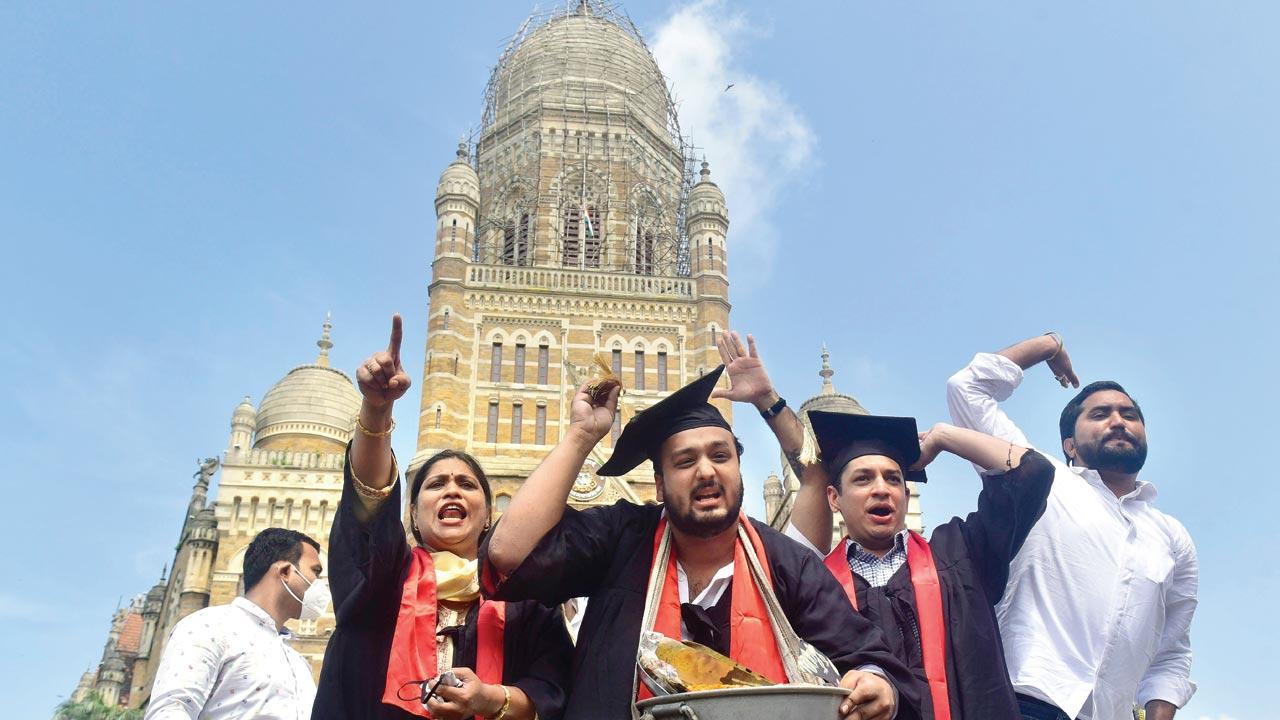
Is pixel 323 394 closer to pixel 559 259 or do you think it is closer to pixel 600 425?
pixel 559 259

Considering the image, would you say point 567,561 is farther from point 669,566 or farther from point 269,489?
point 269,489

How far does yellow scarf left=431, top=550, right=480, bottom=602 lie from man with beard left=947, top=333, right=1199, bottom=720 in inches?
89.4

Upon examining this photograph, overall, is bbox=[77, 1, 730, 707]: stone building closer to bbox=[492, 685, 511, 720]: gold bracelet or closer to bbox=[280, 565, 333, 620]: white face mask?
bbox=[280, 565, 333, 620]: white face mask

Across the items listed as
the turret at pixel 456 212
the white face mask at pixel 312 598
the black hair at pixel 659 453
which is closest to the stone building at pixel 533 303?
the turret at pixel 456 212

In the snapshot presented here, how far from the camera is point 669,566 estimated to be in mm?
3730

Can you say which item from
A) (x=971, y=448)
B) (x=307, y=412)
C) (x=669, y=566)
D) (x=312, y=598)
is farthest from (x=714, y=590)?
(x=307, y=412)

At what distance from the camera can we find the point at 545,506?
11.8 feet

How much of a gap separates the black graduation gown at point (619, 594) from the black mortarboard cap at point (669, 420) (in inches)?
9.6

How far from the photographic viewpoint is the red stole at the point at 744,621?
11.3ft

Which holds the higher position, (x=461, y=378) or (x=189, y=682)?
(x=461, y=378)

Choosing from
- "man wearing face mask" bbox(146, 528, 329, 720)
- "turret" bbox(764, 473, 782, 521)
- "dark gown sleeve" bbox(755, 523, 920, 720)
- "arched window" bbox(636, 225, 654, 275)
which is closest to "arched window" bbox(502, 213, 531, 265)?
"arched window" bbox(636, 225, 654, 275)

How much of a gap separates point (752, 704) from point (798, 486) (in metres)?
27.6

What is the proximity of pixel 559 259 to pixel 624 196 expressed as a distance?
10.9 feet

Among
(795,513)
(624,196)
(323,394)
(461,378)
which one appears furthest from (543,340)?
(795,513)
